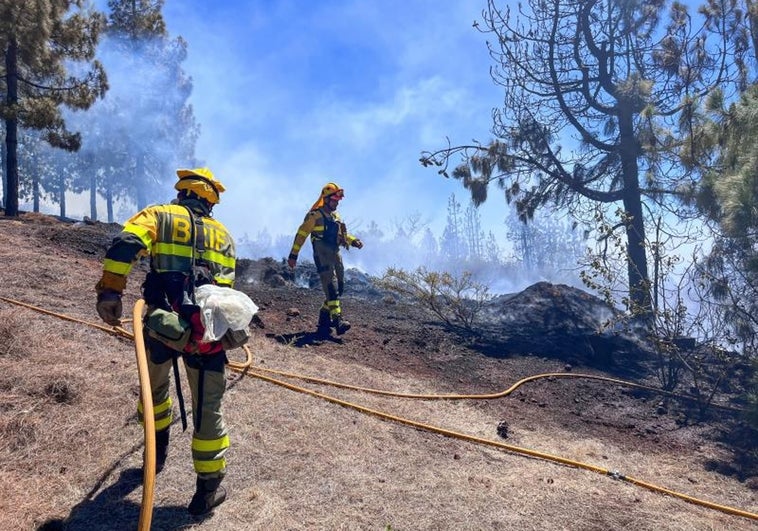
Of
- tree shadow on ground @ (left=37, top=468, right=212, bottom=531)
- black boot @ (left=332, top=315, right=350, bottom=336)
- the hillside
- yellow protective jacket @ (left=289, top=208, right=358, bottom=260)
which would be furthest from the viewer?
black boot @ (left=332, top=315, right=350, bottom=336)

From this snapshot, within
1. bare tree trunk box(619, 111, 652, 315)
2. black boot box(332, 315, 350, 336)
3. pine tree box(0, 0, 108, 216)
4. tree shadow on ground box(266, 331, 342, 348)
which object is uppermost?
pine tree box(0, 0, 108, 216)

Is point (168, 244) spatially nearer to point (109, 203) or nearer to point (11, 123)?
point (11, 123)

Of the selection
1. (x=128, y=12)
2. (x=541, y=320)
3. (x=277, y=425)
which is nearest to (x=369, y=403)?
(x=277, y=425)

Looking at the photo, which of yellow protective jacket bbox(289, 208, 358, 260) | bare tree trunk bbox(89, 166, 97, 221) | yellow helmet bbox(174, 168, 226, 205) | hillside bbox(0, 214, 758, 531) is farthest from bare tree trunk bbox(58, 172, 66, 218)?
yellow helmet bbox(174, 168, 226, 205)

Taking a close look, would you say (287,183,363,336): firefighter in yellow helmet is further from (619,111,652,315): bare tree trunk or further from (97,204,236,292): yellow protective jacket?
(619,111,652,315): bare tree trunk

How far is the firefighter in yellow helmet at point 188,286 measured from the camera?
2701 millimetres

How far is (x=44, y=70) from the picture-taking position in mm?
11492

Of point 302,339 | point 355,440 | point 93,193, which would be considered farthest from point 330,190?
point 93,193

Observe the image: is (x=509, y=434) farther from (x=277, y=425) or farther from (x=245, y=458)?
(x=245, y=458)

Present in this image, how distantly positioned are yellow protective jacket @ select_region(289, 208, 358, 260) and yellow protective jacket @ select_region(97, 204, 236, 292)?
3752 mm

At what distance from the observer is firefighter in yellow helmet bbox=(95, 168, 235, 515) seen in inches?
106

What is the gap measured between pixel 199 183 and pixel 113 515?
6.08 ft

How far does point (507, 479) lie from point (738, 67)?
29.1 feet

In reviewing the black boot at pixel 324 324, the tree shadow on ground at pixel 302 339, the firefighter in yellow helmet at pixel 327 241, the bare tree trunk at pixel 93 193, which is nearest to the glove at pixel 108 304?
the tree shadow on ground at pixel 302 339
